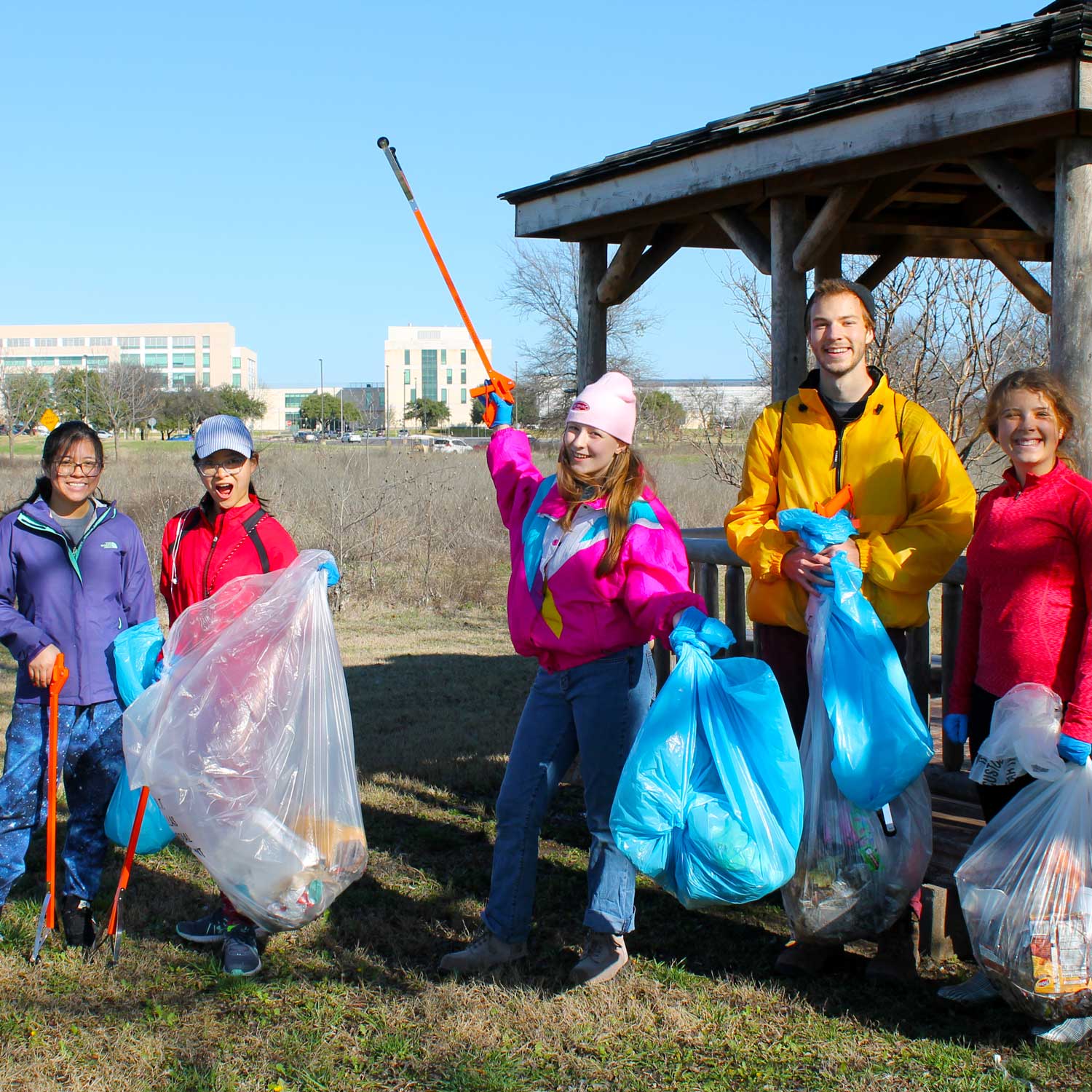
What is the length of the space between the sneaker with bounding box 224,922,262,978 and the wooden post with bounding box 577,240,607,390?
2.95 m

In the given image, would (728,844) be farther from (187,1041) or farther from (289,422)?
(289,422)

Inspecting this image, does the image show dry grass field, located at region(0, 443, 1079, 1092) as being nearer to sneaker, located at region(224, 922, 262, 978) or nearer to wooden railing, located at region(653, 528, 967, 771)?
sneaker, located at region(224, 922, 262, 978)

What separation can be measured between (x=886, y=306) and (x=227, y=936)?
28.1 ft

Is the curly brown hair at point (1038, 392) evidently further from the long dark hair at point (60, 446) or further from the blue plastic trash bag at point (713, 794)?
the long dark hair at point (60, 446)

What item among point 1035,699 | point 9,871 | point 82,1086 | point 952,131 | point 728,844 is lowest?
point 82,1086

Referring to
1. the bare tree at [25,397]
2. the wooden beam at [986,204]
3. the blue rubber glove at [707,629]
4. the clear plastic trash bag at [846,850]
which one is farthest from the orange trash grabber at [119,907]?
the bare tree at [25,397]

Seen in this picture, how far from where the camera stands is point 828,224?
13.8 ft

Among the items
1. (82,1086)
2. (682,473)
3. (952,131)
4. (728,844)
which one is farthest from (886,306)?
(682,473)

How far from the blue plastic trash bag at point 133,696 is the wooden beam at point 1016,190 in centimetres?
294

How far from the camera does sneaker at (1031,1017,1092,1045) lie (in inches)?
102

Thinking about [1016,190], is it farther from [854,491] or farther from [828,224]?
[854,491]

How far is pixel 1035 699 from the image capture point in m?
2.57

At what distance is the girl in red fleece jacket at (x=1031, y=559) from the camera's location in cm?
265

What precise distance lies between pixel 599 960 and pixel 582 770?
20.4 inches
